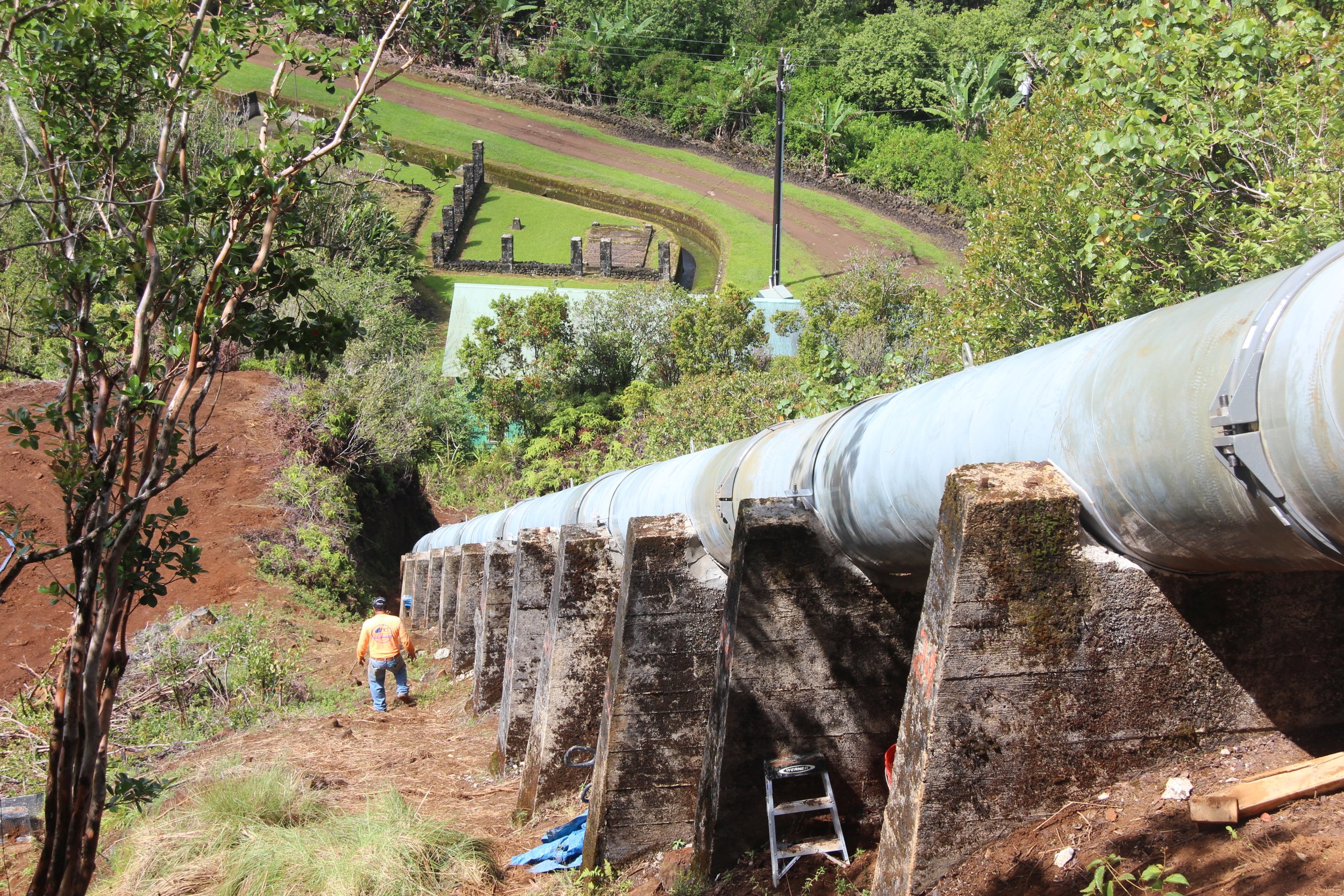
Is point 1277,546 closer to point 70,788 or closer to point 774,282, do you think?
point 70,788

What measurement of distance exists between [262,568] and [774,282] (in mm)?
20050

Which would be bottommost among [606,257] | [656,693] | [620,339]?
[656,693]

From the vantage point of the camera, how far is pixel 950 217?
4531 centimetres

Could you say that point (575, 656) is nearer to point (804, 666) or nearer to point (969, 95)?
point (804, 666)

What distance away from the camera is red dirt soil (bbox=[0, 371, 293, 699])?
1327 cm

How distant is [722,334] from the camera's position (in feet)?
94.4

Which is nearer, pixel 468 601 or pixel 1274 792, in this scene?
pixel 1274 792

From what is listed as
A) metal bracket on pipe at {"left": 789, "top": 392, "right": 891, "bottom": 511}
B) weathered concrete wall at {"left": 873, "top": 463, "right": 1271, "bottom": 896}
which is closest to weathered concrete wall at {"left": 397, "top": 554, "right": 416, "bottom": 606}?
metal bracket on pipe at {"left": 789, "top": 392, "right": 891, "bottom": 511}

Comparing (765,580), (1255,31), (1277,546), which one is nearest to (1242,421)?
(1277,546)

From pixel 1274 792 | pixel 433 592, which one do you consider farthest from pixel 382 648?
pixel 1274 792

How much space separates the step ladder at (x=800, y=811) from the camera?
416cm

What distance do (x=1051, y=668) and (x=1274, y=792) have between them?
56 cm

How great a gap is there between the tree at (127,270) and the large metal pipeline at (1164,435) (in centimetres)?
216

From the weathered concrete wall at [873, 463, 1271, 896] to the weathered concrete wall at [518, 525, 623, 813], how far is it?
145 inches
